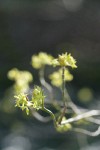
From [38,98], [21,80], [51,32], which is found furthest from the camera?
[51,32]

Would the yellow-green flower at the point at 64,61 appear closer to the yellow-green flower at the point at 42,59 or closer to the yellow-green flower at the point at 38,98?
the yellow-green flower at the point at 38,98

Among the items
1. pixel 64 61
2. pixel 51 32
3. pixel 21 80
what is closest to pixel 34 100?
pixel 64 61

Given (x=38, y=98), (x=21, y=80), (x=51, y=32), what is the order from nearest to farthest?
(x=38, y=98) < (x=21, y=80) < (x=51, y=32)

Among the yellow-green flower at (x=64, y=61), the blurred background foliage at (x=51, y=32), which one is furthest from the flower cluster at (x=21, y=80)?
the blurred background foliage at (x=51, y=32)

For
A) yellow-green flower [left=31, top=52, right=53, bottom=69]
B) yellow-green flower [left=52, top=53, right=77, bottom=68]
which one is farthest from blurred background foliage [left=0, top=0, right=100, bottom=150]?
yellow-green flower [left=52, top=53, right=77, bottom=68]

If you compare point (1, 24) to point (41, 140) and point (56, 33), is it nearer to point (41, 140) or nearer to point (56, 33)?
point (56, 33)

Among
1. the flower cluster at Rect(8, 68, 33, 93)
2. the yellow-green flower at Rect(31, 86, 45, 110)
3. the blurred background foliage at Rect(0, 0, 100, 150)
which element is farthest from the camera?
the blurred background foliage at Rect(0, 0, 100, 150)

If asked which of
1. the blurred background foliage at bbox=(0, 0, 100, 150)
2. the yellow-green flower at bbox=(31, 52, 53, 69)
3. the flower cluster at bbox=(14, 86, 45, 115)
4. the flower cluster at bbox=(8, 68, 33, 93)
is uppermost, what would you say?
the blurred background foliage at bbox=(0, 0, 100, 150)

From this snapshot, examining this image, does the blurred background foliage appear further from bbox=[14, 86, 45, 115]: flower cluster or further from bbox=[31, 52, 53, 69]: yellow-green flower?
bbox=[14, 86, 45, 115]: flower cluster

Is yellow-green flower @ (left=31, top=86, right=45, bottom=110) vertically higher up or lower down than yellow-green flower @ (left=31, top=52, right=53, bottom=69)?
lower down

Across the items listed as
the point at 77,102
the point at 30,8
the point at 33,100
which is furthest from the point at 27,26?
the point at 33,100

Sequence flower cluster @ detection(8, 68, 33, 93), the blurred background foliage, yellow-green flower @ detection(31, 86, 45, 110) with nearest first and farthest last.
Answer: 1. yellow-green flower @ detection(31, 86, 45, 110)
2. flower cluster @ detection(8, 68, 33, 93)
3. the blurred background foliage

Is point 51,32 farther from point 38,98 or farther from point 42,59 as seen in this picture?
point 38,98
